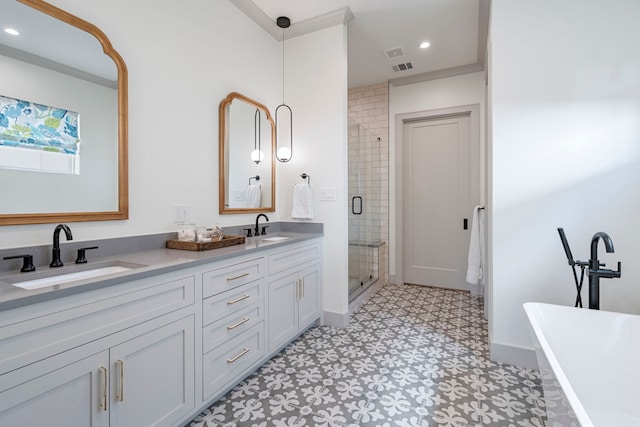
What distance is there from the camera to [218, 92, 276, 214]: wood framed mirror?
8.38 ft

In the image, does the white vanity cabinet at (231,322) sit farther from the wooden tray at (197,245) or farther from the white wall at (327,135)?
the white wall at (327,135)

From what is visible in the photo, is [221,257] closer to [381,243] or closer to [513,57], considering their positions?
[513,57]

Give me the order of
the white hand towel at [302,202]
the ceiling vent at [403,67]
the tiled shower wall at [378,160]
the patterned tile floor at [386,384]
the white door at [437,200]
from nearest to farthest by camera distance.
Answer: the patterned tile floor at [386,384]
the white hand towel at [302,202]
the ceiling vent at [403,67]
the white door at [437,200]
the tiled shower wall at [378,160]

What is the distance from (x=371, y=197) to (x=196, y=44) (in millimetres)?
2821

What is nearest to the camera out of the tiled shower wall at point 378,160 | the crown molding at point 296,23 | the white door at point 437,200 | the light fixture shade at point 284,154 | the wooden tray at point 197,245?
the wooden tray at point 197,245

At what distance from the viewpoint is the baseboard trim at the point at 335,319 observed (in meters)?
2.92

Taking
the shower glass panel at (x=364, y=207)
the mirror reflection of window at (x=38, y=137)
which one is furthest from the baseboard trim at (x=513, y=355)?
the mirror reflection of window at (x=38, y=137)

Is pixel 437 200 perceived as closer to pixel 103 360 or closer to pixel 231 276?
pixel 231 276

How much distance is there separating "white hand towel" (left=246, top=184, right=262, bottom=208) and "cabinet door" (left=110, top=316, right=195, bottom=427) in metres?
1.43

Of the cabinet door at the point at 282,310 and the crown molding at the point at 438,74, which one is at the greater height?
the crown molding at the point at 438,74

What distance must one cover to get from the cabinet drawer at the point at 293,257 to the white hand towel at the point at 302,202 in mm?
325

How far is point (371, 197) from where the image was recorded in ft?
14.1

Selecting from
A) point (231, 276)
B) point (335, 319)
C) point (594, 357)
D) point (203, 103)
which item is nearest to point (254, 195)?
point (203, 103)

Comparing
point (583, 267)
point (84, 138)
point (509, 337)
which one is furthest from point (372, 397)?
point (84, 138)
